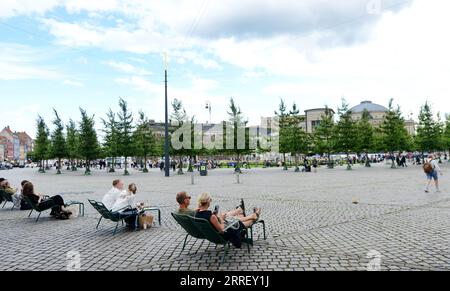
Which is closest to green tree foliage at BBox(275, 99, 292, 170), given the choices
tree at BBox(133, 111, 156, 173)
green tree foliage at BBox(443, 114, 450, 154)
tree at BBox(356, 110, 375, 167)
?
tree at BBox(356, 110, 375, 167)

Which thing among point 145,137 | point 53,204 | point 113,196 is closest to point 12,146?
point 145,137

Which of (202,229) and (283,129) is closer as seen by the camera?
(202,229)

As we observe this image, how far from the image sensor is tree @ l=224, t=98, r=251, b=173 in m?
46.7

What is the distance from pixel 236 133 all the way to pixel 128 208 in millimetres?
38662

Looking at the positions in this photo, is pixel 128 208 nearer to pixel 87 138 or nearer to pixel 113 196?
pixel 113 196

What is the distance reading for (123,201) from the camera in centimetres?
921

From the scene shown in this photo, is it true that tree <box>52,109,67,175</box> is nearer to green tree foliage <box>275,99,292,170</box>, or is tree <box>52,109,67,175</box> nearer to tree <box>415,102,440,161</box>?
green tree foliage <box>275,99,292,170</box>

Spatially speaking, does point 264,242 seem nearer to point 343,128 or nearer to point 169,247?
point 169,247

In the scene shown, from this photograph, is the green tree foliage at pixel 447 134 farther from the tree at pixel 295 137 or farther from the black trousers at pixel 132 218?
the black trousers at pixel 132 218

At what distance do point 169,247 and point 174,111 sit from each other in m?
40.2

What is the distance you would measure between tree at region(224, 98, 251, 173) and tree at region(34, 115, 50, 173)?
3188 cm

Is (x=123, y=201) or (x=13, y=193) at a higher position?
(x=123, y=201)

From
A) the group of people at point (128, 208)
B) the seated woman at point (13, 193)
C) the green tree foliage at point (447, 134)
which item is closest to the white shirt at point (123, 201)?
the group of people at point (128, 208)
